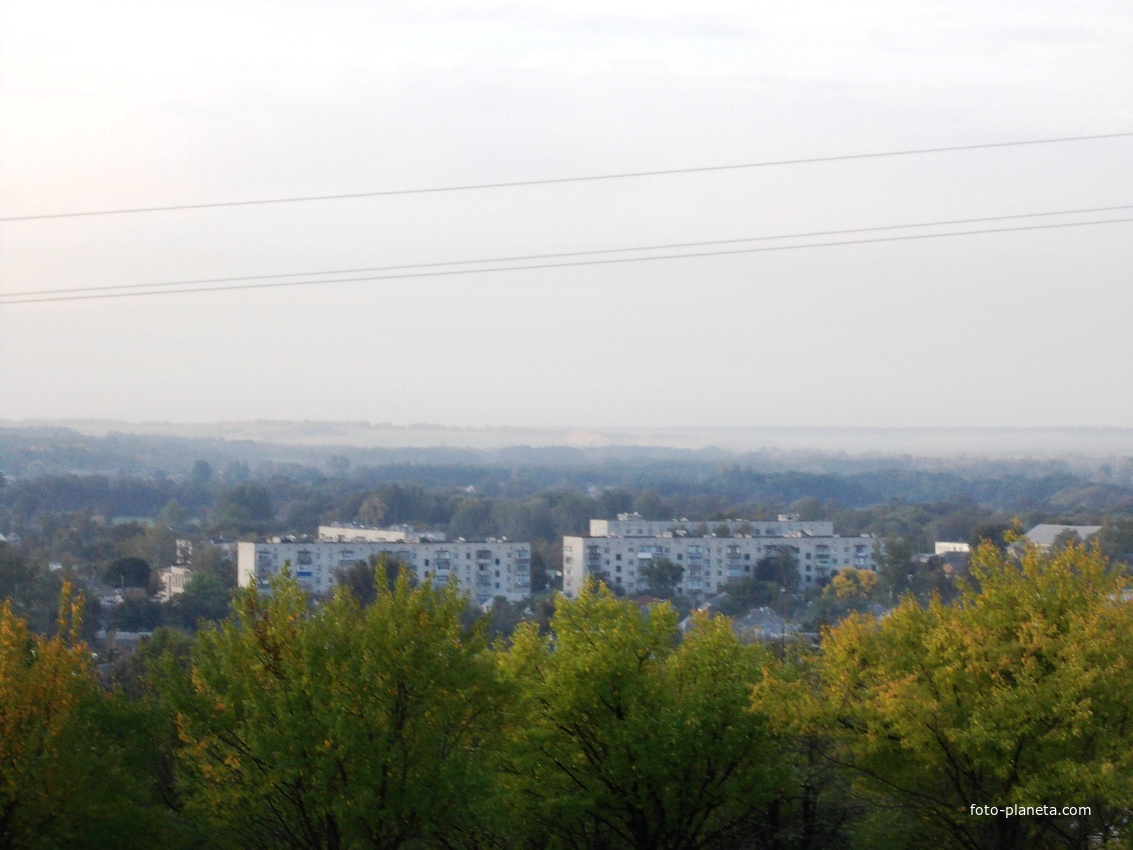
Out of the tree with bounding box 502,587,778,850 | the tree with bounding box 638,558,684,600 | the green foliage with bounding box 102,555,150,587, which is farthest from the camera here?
the tree with bounding box 638,558,684,600

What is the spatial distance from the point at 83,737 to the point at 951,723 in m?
10.6

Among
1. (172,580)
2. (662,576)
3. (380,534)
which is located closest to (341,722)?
(172,580)

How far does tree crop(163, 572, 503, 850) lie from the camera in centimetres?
1470

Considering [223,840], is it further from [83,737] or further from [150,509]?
[150,509]

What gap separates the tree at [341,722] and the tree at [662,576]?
56.9 meters

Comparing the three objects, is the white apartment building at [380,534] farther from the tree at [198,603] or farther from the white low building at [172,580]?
the tree at [198,603]

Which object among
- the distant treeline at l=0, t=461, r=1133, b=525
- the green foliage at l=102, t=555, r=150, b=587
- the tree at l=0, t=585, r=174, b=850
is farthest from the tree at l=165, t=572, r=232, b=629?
the tree at l=0, t=585, r=174, b=850

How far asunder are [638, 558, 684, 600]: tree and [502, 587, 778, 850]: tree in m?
55.1

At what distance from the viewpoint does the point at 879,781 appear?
53.0 feet

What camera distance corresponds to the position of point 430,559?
74188 millimetres

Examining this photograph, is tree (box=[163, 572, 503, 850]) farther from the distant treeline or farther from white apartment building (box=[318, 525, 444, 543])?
the distant treeline

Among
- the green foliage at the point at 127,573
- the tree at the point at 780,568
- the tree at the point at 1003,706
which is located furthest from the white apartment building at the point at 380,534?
the tree at the point at 1003,706

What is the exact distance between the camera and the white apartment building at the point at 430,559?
67.5m

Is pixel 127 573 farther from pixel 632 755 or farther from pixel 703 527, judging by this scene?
pixel 632 755
